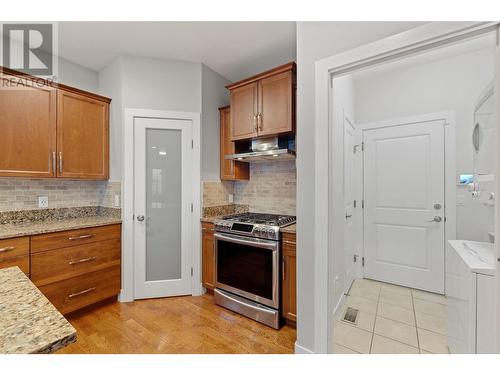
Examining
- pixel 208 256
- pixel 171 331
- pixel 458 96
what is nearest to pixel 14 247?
pixel 171 331

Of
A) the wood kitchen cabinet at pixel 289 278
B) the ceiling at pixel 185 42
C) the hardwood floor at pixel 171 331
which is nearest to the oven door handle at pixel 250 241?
the wood kitchen cabinet at pixel 289 278

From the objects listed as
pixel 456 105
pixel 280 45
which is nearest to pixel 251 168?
pixel 280 45

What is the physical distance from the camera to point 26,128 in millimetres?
2174

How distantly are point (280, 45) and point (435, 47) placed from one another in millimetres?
1519

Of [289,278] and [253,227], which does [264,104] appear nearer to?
[253,227]

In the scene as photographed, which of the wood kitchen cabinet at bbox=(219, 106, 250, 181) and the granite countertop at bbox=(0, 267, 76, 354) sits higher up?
the wood kitchen cabinet at bbox=(219, 106, 250, 181)

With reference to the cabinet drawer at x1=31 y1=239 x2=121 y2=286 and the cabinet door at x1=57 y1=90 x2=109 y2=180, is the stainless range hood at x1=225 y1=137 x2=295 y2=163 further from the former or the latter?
the cabinet drawer at x1=31 y1=239 x2=121 y2=286

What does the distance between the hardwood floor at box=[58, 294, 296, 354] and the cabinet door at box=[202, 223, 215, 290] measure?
0.84 feet

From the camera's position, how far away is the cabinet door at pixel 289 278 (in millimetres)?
2078

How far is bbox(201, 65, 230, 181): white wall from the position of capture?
9.29 ft

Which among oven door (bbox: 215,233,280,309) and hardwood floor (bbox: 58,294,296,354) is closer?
hardwood floor (bbox: 58,294,296,354)

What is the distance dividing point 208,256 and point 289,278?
3.47ft

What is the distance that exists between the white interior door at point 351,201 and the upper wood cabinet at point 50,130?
2813 mm

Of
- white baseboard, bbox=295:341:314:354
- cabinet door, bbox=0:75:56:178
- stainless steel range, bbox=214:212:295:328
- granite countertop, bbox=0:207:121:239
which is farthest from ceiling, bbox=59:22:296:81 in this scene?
white baseboard, bbox=295:341:314:354
